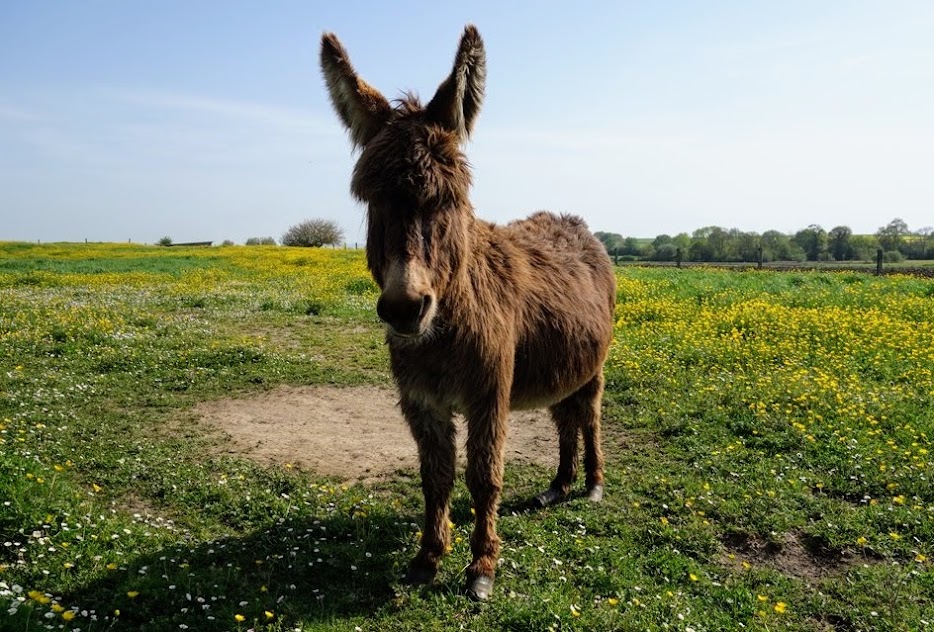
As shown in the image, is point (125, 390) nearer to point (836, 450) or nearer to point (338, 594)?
point (338, 594)

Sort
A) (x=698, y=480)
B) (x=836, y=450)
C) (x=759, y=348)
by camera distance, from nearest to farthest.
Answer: (x=698, y=480), (x=836, y=450), (x=759, y=348)

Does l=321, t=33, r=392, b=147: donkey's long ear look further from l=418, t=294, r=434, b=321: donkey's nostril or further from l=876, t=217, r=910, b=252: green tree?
l=876, t=217, r=910, b=252: green tree

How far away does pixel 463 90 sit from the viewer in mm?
3498

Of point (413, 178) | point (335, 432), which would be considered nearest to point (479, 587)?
point (413, 178)

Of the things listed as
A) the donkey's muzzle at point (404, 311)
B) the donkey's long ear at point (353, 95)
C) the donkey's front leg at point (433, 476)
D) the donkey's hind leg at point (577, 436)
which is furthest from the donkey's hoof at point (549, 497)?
the donkey's long ear at point (353, 95)

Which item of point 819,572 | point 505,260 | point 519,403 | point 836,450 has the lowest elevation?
point 819,572

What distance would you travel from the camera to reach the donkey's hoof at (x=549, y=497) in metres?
5.41

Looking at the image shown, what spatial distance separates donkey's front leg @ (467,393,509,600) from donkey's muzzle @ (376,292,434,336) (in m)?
1.12

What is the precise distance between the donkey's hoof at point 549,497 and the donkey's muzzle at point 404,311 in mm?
2929

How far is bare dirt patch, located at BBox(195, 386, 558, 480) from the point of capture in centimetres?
643

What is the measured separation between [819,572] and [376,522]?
3.37 metres

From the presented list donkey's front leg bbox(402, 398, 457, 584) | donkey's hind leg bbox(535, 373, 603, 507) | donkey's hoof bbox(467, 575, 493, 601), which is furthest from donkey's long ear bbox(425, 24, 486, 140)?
donkey's hind leg bbox(535, 373, 603, 507)

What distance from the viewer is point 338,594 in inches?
157

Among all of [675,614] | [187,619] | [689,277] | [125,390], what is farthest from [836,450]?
[689,277]
